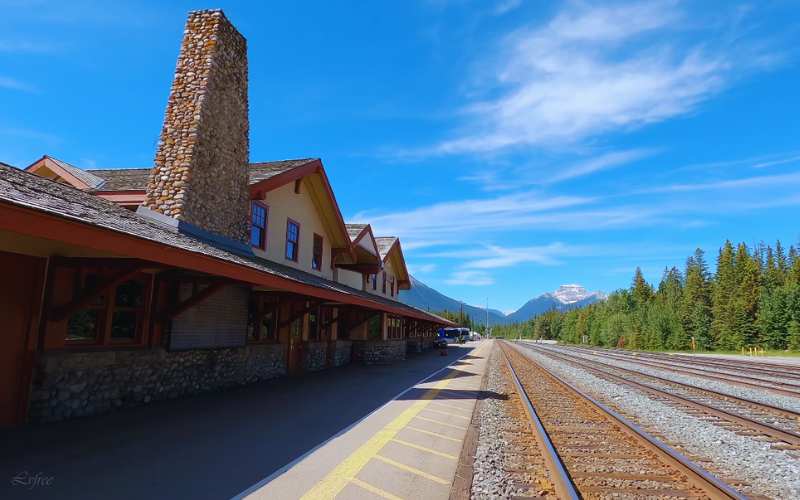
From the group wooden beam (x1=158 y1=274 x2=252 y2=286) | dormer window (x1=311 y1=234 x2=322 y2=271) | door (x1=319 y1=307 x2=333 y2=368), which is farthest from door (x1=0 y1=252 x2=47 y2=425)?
dormer window (x1=311 y1=234 x2=322 y2=271)

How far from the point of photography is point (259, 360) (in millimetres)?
12570

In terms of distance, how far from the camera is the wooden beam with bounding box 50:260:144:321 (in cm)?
666

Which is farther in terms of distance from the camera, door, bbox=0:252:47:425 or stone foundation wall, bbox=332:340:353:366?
stone foundation wall, bbox=332:340:353:366

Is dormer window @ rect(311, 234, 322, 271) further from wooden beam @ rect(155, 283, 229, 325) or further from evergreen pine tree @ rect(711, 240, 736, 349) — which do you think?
evergreen pine tree @ rect(711, 240, 736, 349)

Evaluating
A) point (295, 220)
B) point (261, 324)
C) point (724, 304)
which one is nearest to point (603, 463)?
point (261, 324)

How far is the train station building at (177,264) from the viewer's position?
6.23 m

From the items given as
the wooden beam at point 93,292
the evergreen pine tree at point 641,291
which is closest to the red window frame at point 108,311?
the wooden beam at point 93,292

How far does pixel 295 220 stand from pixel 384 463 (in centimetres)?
1170

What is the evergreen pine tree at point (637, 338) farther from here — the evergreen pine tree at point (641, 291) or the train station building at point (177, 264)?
the train station building at point (177, 264)

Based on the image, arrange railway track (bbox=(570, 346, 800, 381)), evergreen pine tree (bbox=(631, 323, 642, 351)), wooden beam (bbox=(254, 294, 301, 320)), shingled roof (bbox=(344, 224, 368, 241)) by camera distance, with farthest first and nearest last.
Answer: evergreen pine tree (bbox=(631, 323, 642, 351)) < shingled roof (bbox=(344, 224, 368, 241)) < railway track (bbox=(570, 346, 800, 381)) < wooden beam (bbox=(254, 294, 301, 320))

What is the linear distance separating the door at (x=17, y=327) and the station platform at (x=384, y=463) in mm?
4336

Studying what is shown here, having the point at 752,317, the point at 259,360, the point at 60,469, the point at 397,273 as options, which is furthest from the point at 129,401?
the point at 752,317

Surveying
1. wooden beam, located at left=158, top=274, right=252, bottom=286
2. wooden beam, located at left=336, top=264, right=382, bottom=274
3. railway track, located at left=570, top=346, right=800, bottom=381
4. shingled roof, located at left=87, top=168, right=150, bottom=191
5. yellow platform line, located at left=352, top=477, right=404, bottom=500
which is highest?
shingled roof, located at left=87, top=168, right=150, bottom=191

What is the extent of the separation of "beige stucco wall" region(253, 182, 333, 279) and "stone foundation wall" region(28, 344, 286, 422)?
3.97m
